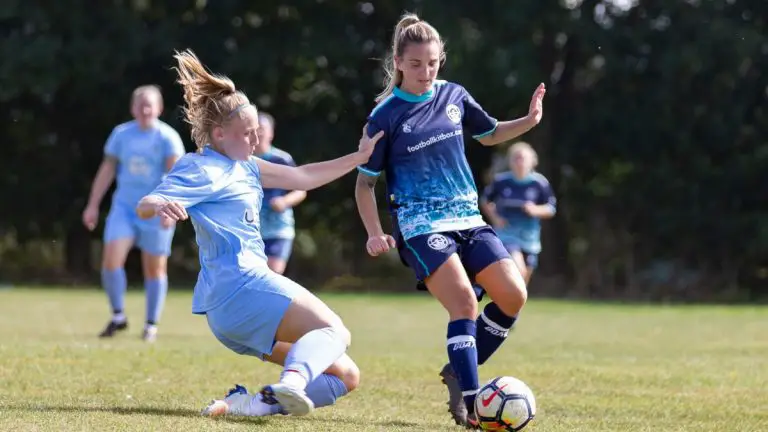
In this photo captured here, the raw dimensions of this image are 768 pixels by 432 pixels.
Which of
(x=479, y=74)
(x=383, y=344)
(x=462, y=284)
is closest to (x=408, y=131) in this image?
(x=462, y=284)

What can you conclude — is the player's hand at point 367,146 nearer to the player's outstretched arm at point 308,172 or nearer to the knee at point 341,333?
the player's outstretched arm at point 308,172

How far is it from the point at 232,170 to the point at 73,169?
22.5 m

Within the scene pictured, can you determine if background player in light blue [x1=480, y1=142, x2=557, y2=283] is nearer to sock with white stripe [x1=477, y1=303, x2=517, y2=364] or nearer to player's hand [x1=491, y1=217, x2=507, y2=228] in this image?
player's hand [x1=491, y1=217, x2=507, y2=228]

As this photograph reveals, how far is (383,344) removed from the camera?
40.4 ft

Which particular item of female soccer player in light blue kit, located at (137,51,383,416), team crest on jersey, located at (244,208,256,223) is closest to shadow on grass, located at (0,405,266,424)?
female soccer player in light blue kit, located at (137,51,383,416)

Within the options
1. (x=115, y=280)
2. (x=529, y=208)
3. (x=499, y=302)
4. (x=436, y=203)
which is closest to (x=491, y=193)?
(x=529, y=208)

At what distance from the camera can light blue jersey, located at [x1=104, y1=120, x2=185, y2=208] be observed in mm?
11289

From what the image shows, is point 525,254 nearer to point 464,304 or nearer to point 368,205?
point 368,205

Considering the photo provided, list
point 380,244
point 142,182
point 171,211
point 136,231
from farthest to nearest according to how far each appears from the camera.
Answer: point 136,231
point 142,182
point 380,244
point 171,211

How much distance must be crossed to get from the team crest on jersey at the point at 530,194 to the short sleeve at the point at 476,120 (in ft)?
24.4

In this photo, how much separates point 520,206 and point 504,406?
8.27m

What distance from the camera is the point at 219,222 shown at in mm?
5992

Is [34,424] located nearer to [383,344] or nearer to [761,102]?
[383,344]

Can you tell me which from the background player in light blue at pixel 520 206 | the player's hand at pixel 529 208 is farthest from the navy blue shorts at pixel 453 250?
the background player in light blue at pixel 520 206
